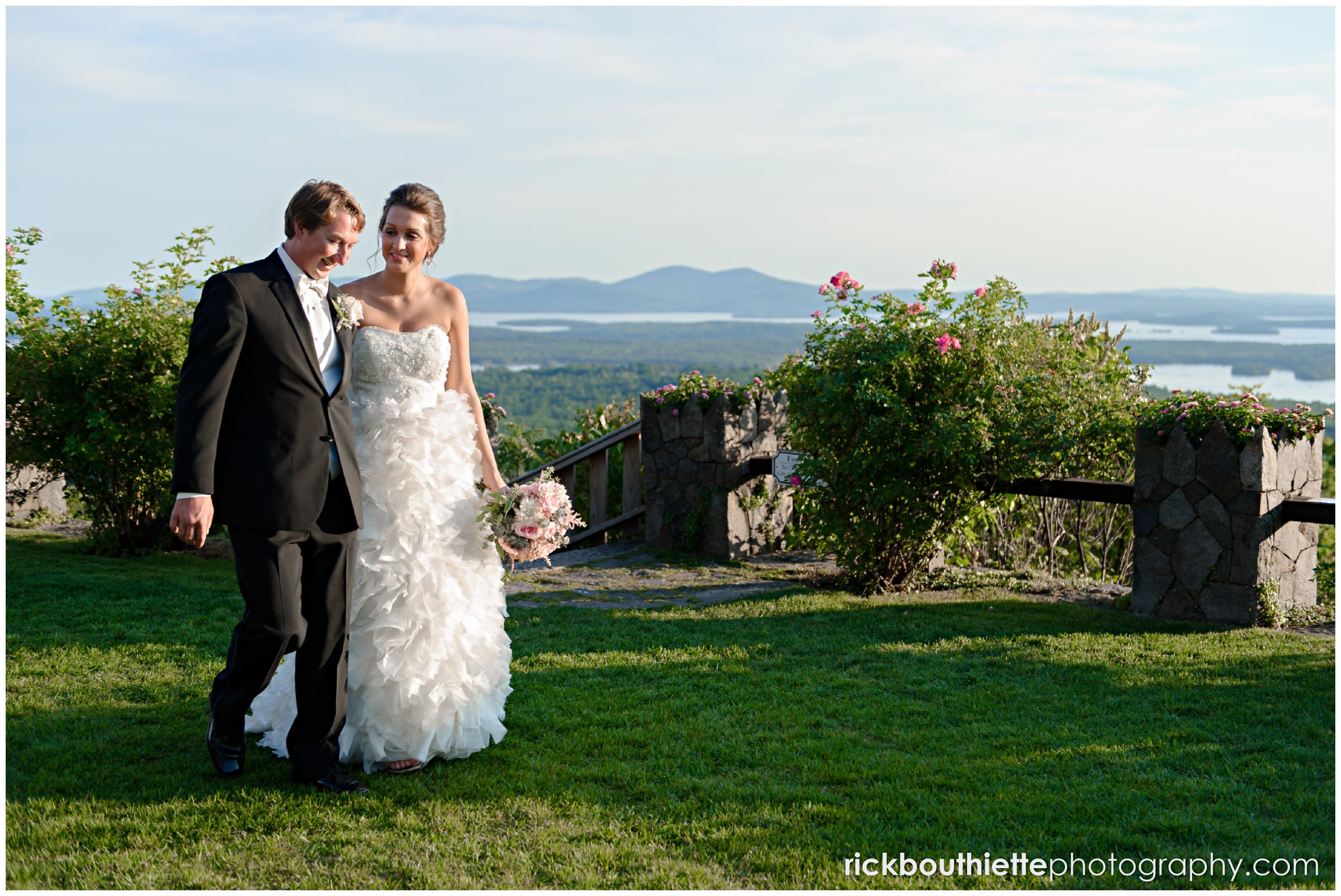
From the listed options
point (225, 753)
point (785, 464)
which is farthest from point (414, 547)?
point (785, 464)

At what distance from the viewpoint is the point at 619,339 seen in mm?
118500

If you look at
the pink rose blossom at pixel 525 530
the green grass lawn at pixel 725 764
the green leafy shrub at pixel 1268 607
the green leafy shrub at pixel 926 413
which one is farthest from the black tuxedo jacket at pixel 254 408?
the green leafy shrub at pixel 1268 607

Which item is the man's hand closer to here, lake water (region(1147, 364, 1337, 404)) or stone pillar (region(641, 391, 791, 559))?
stone pillar (region(641, 391, 791, 559))

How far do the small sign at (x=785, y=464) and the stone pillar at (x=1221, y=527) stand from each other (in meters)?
2.39

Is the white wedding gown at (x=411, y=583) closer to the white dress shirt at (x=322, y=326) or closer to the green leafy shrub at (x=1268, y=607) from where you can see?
the white dress shirt at (x=322, y=326)

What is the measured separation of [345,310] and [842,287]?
13.8 ft

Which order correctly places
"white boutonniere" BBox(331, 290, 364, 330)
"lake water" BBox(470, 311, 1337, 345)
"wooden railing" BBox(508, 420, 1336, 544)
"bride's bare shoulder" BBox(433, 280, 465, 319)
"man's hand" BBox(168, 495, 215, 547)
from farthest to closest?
"lake water" BBox(470, 311, 1337, 345) < "wooden railing" BBox(508, 420, 1336, 544) < "bride's bare shoulder" BBox(433, 280, 465, 319) < "white boutonniere" BBox(331, 290, 364, 330) < "man's hand" BBox(168, 495, 215, 547)

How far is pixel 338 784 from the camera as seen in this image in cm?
379

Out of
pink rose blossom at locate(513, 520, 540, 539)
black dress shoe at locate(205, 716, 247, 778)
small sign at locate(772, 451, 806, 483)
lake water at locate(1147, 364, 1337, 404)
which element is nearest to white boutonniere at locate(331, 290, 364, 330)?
pink rose blossom at locate(513, 520, 540, 539)

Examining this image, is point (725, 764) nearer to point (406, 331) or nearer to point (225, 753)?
point (225, 753)

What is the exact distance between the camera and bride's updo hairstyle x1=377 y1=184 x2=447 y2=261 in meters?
4.13

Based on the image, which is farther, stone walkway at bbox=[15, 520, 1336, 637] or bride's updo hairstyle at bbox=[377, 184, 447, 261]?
stone walkway at bbox=[15, 520, 1336, 637]

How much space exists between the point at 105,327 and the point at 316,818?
5869 mm

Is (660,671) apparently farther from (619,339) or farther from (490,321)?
(490,321)
